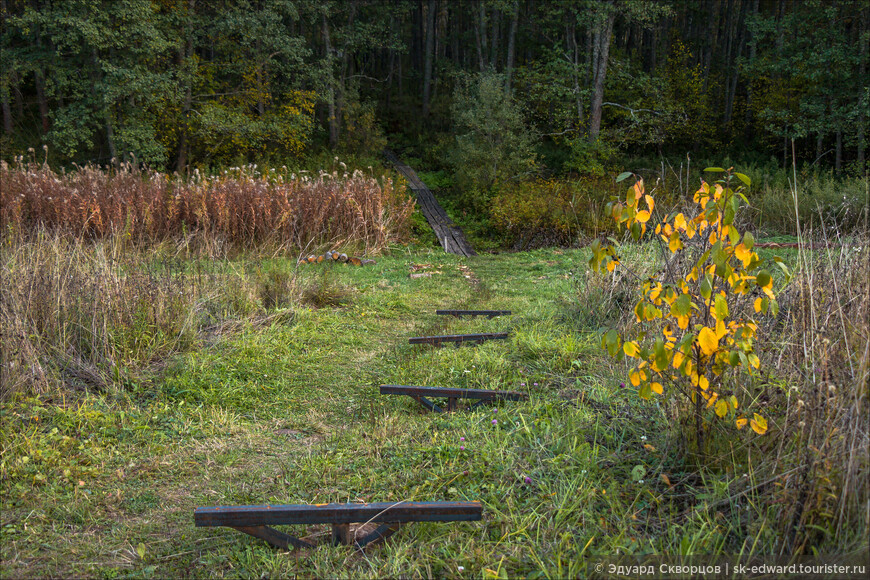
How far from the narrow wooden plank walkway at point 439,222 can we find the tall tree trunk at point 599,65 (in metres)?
5.38

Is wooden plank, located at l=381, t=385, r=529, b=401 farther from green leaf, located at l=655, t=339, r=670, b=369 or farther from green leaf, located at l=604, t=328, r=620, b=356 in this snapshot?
green leaf, located at l=655, t=339, r=670, b=369

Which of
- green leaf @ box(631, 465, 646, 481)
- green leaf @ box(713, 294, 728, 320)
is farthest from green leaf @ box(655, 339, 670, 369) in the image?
green leaf @ box(631, 465, 646, 481)

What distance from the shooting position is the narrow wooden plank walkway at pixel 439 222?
13.5m

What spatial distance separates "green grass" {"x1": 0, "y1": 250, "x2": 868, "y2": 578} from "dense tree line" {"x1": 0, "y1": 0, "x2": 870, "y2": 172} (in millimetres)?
13131

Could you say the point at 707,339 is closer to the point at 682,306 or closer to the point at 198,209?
the point at 682,306

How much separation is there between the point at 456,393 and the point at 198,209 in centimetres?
707

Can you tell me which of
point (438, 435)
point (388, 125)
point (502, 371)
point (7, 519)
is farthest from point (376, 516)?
point (388, 125)

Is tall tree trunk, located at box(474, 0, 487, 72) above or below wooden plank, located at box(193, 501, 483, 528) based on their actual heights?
above

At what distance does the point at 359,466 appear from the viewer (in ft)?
11.5

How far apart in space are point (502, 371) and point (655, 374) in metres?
1.65

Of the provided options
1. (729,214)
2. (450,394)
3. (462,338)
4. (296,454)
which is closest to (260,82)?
(462,338)

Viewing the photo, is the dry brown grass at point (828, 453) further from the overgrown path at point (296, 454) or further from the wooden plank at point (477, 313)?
the wooden plank at point (477, 313)

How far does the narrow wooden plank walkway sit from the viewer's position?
44.2 feet

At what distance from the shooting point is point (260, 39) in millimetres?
17922
